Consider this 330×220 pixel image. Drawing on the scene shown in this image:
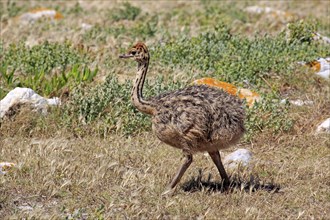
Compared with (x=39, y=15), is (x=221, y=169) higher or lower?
higher

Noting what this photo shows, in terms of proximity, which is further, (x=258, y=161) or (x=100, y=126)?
(x=100, y=126)

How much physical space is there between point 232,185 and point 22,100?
3747mm

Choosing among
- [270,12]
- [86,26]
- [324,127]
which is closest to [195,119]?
[324,127]

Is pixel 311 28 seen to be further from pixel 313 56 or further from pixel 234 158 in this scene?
pixel 234 158

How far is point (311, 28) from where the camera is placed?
15.3 m

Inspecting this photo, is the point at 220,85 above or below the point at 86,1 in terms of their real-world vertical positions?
above

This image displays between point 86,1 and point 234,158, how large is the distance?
12.8m

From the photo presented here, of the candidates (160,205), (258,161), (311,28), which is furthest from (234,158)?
(311,28)

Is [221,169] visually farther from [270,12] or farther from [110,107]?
[270,12]

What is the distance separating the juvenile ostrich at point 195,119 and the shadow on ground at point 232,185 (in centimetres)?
31

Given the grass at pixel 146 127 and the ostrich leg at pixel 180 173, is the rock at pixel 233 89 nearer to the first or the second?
the grass at pixel 146 127

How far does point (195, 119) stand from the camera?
29.1ft

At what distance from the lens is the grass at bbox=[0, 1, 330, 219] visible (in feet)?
28.5

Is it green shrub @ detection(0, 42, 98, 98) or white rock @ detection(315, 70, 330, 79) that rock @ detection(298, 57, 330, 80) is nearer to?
white rock @ detection(315, 70, 330, 79)
